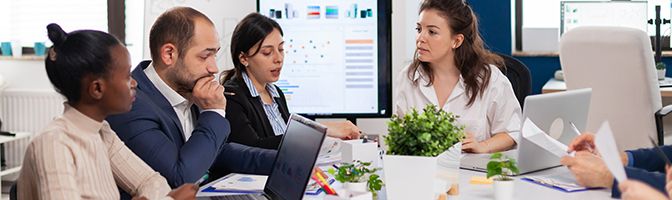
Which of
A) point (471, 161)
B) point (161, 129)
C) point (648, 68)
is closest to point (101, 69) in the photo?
point (161, 129)

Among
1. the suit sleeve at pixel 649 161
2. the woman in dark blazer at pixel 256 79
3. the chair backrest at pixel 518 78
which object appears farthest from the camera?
the chair backrest at pixel 518 78

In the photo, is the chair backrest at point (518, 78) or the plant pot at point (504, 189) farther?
the chair backrest at point (518, 78)

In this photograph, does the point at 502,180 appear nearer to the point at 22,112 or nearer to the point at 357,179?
the point at 357,179

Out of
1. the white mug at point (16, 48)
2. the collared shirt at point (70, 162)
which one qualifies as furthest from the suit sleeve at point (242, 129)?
the white mug at point (16, 48)

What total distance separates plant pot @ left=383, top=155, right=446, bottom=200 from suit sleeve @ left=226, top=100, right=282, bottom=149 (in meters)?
0.94

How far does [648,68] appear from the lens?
464 centimetres

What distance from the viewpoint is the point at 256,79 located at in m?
3.49

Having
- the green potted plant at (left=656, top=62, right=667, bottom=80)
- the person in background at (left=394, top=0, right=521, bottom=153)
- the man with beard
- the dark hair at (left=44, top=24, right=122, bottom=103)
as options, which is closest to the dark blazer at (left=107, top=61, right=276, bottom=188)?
the man with beard

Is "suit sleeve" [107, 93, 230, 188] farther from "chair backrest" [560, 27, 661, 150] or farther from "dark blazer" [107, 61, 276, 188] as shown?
"chair backrest" [560, 27, 661, 150]

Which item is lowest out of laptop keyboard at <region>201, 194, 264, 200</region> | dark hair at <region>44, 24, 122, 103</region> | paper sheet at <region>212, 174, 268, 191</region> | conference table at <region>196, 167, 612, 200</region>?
paper sheet at <region>212, 174, 268, 191</region>

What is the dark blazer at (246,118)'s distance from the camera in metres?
3.24

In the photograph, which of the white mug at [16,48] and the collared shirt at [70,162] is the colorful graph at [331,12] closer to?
the collared shirt at [70,162]

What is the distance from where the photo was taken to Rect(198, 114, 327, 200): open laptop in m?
2.19

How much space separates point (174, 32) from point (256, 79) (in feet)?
2.75
